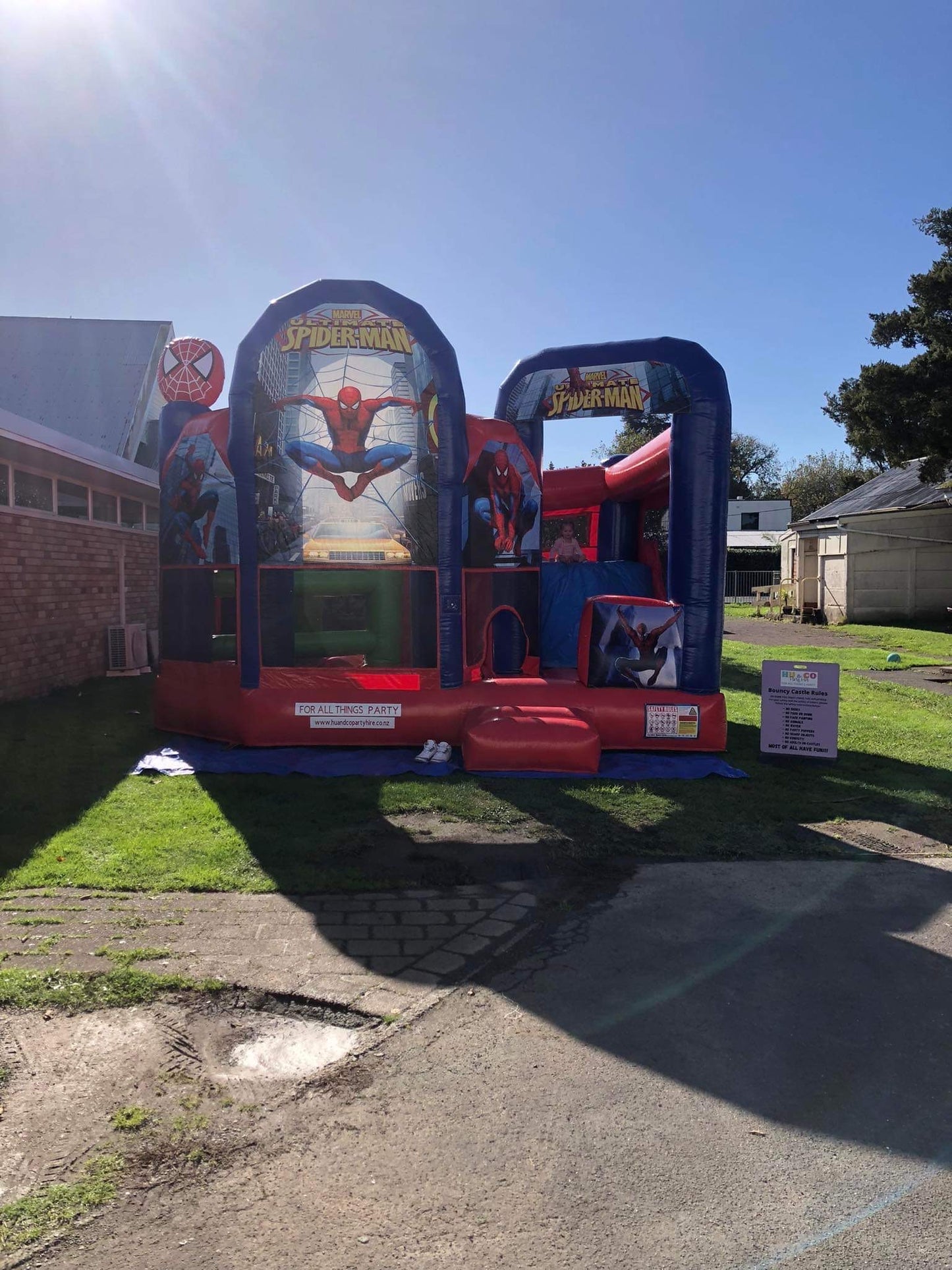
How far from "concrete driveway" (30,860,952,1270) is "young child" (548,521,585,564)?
909 cm

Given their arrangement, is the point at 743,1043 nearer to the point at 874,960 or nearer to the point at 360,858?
the point at 874,960

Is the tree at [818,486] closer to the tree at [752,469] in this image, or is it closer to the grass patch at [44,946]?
the tree at [752,469]

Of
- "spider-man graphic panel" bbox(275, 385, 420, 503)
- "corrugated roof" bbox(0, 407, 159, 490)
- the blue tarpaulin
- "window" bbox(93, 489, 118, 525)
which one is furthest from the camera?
"window" bbox(93, 489, 118, 525)

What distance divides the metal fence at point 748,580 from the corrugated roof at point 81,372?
3067 centimetres

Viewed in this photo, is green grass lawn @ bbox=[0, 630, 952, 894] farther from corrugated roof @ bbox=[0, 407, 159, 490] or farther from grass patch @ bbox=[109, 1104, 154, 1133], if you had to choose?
corrugated roof @ bbox=[0, 407, 159, 490]

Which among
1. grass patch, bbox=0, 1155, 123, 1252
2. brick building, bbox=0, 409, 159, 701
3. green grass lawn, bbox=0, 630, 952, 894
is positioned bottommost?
grass patch, bbox=0, 1155, 123, 1252

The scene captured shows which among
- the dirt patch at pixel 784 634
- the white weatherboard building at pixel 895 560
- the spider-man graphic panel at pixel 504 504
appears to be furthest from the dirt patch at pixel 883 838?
the white weatherboard building at pixel 895 560

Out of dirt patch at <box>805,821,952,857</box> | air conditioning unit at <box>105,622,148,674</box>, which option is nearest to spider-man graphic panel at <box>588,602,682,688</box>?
dirt patch at <box>805,821,952,857</box>

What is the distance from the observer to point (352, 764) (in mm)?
7824

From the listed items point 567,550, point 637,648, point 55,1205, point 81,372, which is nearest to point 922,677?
point 567,550

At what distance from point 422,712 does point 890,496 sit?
23.2 meters

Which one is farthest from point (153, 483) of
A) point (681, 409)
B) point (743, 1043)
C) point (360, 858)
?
point (743, 1043)

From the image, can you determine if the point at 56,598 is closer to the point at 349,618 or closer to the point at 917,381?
the point at 349,618

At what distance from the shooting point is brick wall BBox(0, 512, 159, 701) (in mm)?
10336
